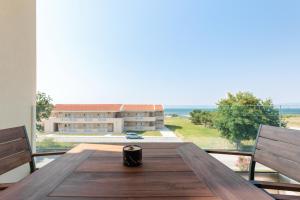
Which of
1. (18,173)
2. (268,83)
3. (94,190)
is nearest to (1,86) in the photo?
(18,173)

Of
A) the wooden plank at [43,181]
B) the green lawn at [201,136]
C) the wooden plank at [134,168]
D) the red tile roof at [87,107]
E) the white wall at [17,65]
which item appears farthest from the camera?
A: the red tile roof at [87,107]

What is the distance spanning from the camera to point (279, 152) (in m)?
1.35

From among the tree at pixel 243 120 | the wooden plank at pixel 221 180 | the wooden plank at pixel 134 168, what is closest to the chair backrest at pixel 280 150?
the wooden plank at pixel 221 180

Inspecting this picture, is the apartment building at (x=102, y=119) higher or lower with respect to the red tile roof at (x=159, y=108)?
lower

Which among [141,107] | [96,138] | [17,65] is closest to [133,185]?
[17,65]

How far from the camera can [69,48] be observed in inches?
→ 282

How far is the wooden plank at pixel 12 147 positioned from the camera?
1.25m

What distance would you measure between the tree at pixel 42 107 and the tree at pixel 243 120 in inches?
98.9

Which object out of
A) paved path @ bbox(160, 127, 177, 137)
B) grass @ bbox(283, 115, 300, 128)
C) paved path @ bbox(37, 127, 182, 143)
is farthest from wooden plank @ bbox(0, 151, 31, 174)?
grass @ bbox(283, 115, 300, 128)

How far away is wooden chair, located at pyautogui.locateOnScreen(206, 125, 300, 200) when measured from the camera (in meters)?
1.21

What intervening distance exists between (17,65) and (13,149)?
140 centimetres

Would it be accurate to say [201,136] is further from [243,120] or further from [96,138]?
[96,138]

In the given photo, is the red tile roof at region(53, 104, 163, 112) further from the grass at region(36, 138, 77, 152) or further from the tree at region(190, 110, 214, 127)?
the tree at region(190, 110, 214, 127)

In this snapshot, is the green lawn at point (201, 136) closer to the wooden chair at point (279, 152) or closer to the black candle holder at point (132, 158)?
the wooden chair at point (279, 152)
